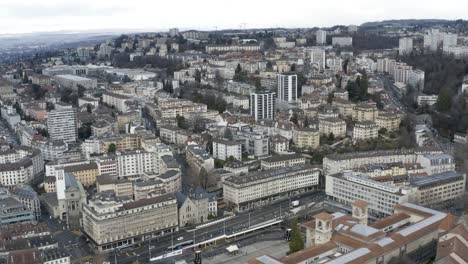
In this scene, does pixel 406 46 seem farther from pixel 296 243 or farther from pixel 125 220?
pixel 125 220

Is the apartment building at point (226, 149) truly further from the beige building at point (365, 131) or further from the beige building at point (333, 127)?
the beige building at point (365, 131)

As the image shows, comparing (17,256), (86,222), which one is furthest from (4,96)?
(17,256)

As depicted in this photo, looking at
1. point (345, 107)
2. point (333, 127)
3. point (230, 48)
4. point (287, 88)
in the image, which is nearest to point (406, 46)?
point (230, 48)

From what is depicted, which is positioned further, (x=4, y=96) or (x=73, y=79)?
(x=73, y=79)

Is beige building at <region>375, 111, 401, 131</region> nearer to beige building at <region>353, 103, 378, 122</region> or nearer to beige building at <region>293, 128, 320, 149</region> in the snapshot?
beige building at <region>353, 103, 378, 122</region>

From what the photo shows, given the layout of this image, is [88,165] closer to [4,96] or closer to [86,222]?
[86,222]

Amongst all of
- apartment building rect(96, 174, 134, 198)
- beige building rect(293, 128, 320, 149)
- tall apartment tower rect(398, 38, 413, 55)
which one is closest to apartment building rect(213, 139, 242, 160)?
beige building rect(293, 128, 320, 149)
